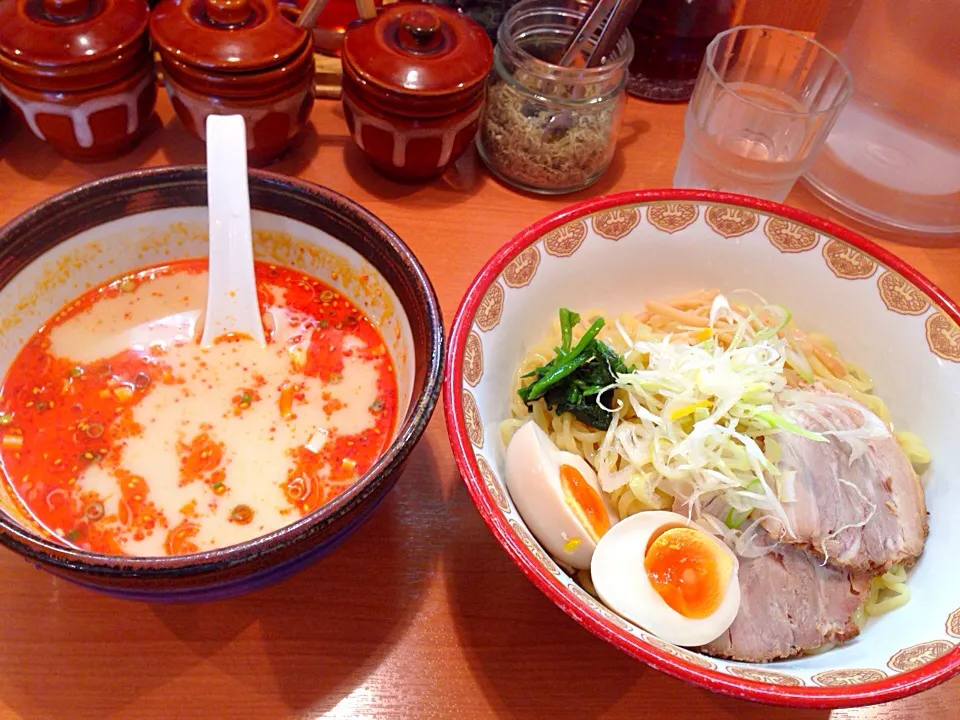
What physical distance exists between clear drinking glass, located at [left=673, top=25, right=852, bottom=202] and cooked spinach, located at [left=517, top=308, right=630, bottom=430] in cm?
73

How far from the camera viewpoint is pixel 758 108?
1512 millimetres

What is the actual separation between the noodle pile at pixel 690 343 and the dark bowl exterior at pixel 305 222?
0.25 m

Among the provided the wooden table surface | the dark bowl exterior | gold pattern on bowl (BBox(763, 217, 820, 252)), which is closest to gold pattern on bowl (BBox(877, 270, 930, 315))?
gold pattern on bowl (BBox(763, 217, 820, 252))

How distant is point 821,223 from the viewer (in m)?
1.23

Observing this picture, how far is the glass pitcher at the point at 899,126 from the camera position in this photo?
169cm

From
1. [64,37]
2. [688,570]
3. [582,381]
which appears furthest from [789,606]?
[64,37]

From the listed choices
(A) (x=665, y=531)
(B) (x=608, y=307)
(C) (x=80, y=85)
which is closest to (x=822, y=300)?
(B) (x=608, y=307)

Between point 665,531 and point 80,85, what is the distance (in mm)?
1414

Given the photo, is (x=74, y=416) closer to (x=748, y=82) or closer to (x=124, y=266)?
(x=124, y=266)

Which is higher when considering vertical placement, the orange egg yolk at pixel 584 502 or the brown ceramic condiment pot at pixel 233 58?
the brown ceramic condiment pot at pixel 233 58

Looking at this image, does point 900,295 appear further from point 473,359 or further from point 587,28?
point 587,28

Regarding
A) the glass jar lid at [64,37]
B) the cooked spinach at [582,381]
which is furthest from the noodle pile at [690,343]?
the glass jar lid at [64,37]

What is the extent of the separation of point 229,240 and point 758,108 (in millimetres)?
1114

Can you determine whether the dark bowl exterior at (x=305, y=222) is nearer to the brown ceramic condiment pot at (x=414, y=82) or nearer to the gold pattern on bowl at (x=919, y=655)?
the brown ceramic condiment pot at (x=414, y=82)
